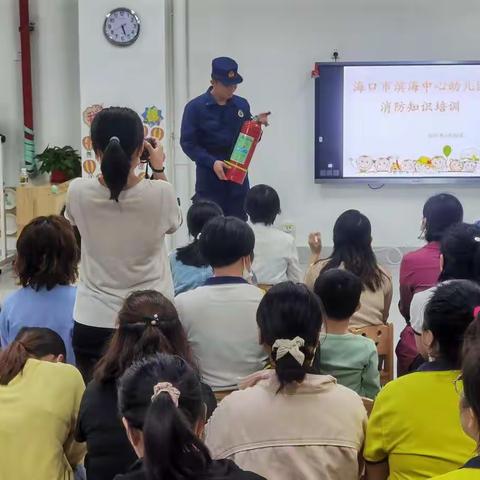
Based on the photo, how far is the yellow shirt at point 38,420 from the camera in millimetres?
1666

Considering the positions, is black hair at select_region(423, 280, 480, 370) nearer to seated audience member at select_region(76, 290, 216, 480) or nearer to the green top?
the green top

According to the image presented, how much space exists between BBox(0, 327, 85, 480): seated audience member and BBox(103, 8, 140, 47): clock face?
13.6 ft

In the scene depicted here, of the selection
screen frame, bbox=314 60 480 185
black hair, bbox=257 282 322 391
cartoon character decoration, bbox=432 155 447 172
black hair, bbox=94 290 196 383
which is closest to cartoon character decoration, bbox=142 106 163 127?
screen frame, bbox=314 60 480 185

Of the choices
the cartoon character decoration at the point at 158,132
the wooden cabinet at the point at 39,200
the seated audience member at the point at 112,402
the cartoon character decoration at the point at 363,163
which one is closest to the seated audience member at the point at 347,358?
the seated audience member at the point at 112,402

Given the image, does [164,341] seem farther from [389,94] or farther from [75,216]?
[389,94]

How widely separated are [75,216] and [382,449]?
44.5 inches

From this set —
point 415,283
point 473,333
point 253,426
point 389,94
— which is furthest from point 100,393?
point 389,94

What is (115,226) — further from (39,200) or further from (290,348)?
(39,200)

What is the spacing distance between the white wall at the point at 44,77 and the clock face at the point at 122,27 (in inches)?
20.3

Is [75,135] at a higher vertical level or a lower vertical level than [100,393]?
higher

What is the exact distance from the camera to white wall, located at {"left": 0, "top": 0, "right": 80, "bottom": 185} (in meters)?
5.94

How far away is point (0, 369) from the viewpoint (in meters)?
1.73

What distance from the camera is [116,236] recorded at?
2.11 meters

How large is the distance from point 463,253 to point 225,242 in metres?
0.78
